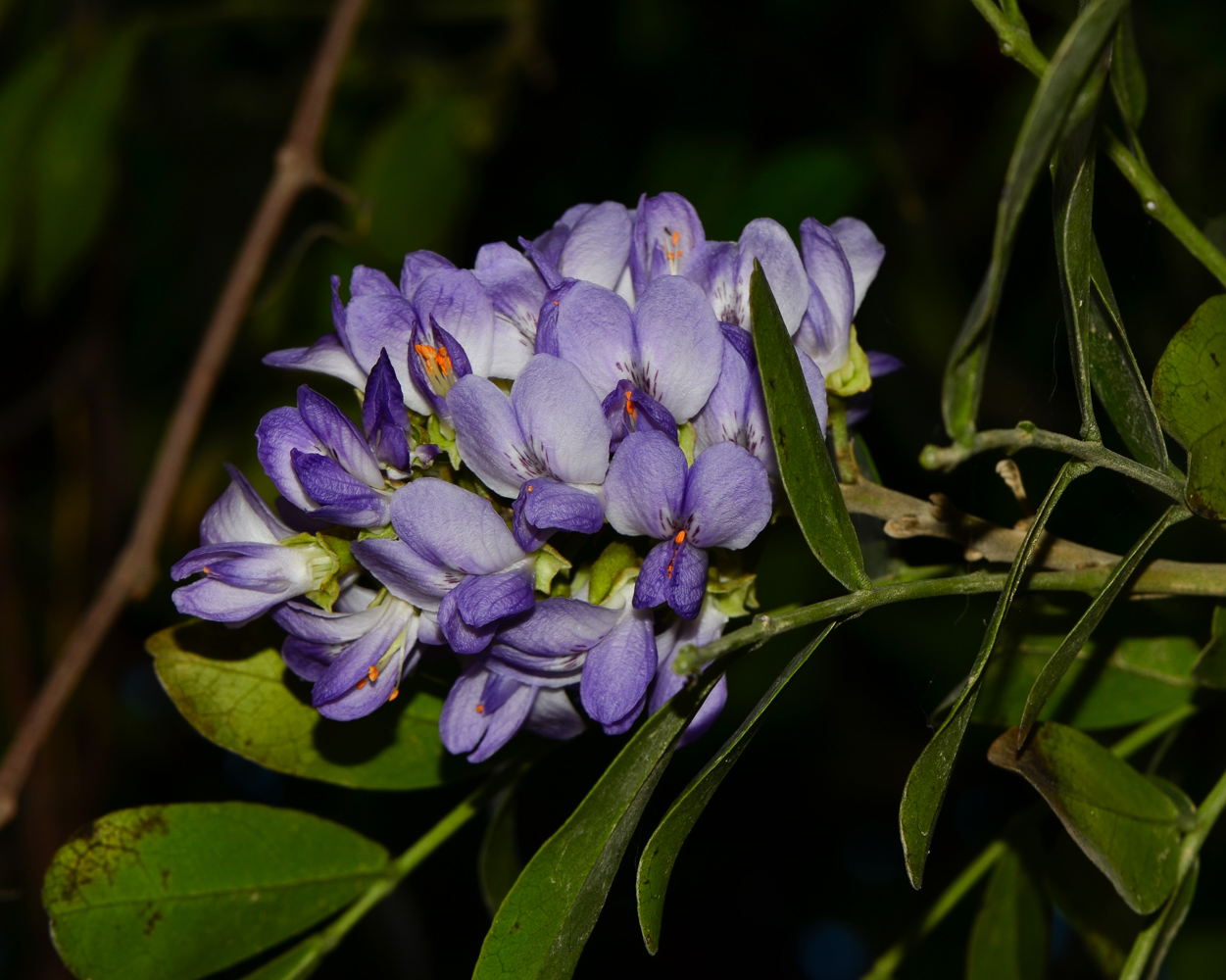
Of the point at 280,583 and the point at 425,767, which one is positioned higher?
the point at 280,583

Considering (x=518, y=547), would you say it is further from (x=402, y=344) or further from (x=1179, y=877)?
(x=1179, y=877)

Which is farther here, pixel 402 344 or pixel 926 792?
pixel 402 344

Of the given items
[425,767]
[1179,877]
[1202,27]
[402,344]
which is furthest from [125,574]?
[1202,27]

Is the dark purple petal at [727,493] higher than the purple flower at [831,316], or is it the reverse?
the purple flower at [831,316]

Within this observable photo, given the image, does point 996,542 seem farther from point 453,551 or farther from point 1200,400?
point 453,551

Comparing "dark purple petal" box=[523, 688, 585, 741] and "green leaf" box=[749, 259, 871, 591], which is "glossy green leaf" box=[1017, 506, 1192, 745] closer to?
"green leaf" box=[749, 259, 871, 591]

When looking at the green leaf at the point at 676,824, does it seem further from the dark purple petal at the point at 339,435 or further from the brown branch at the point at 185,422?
the brown branch at the point at 185,422

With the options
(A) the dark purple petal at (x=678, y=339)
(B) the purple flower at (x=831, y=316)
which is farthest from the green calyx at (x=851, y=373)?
(A) the dark purple petal at (x=678, y=339)
